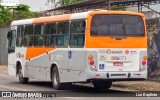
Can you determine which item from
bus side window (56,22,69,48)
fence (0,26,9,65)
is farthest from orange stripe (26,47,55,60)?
fence (0,26,9,65)

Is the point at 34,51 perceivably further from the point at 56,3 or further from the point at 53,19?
the point at 56,3

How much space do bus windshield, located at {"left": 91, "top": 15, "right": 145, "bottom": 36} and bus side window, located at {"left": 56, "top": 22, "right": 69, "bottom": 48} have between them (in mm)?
1727

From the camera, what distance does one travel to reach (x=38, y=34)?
848 inches

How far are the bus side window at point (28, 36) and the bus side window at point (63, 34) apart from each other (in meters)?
2.86

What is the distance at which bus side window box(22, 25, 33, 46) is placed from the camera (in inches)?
880

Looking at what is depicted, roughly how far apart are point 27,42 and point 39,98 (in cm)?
695

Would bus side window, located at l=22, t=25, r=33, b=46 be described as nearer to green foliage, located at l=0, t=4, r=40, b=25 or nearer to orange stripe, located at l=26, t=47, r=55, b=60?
orange stripe, located at l=26, t=47, r=55, b=60

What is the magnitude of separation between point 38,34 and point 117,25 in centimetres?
470

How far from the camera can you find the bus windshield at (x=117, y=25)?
696 inches

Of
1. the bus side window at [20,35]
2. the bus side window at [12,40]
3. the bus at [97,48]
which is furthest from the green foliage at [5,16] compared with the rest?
the bus at [97,48]

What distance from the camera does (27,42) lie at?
2272 centimetres

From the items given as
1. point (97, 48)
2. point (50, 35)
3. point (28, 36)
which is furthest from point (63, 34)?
point (28, 36)

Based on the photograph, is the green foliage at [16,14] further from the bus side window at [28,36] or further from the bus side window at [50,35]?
the bus side window at [50,35]

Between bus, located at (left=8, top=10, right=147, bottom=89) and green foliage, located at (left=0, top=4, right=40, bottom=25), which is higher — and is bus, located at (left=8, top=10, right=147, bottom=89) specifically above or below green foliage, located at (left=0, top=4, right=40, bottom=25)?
below
